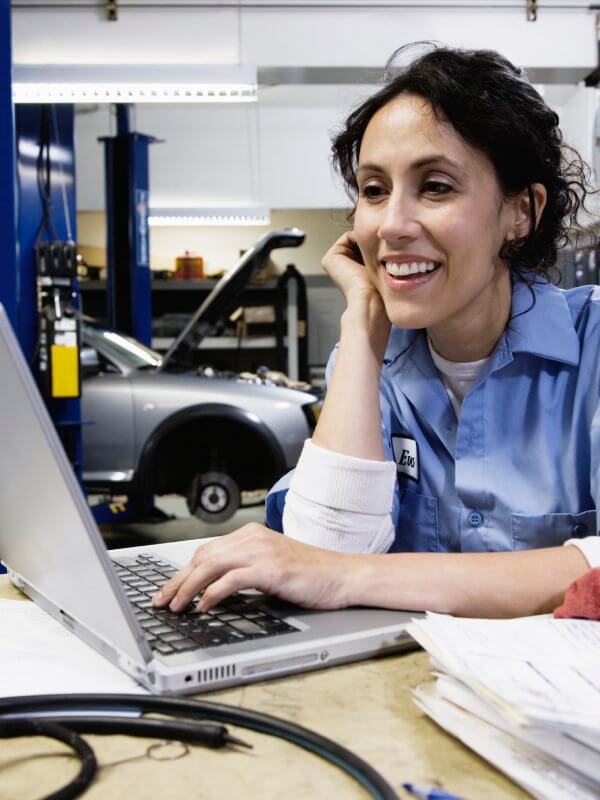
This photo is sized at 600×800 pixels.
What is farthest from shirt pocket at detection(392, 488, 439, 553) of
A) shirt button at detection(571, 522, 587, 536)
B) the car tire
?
the car tire

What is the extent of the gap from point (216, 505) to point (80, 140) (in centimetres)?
688

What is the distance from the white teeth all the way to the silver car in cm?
354

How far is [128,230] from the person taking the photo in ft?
22.0

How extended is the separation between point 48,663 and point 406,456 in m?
0.77

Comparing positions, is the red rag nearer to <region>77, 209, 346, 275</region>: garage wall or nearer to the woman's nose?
the woman's nose

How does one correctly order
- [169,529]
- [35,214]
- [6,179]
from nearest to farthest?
[6,179], [35,214], [169,529]

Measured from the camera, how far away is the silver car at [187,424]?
5.02m

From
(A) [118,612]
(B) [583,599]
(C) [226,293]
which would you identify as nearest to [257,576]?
(A) [118,612]

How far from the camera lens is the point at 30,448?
0.75m

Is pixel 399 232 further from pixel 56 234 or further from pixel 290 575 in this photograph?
pixel 56 234

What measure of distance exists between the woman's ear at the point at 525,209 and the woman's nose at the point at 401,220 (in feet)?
0.68

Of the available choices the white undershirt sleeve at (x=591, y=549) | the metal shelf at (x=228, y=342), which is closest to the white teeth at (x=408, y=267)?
the white undershirt sleeve at (x=591, y=549)

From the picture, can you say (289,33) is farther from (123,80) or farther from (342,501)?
(342,501)

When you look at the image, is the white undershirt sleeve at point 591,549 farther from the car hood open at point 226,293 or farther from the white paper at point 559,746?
the car hood open at point 226,293
